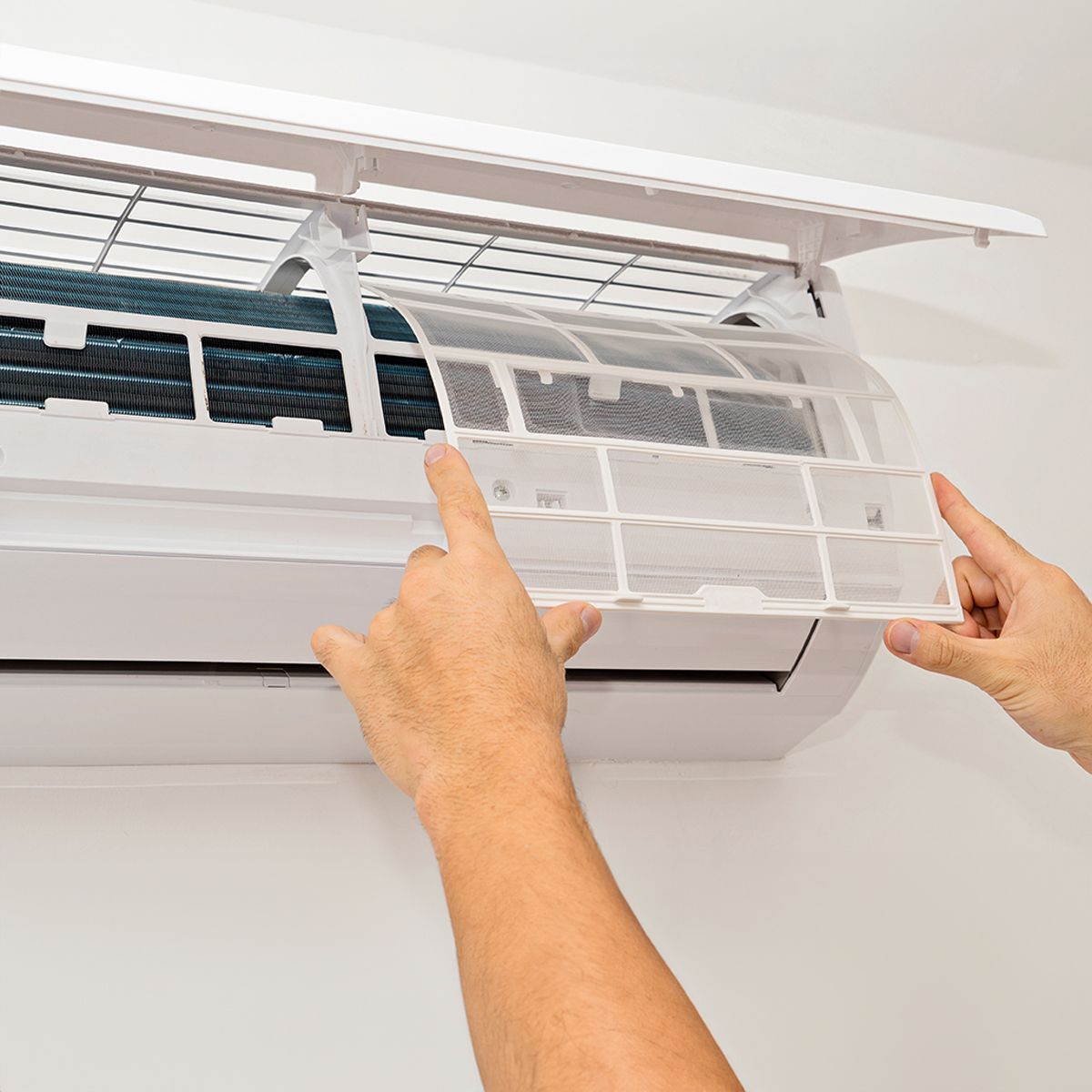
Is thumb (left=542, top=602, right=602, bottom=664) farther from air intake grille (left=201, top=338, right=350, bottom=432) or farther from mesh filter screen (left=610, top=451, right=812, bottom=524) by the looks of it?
air intake grille (left=201, top=338, right=350, bottom=432)

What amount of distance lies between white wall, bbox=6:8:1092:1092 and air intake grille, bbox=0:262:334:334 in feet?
1.50

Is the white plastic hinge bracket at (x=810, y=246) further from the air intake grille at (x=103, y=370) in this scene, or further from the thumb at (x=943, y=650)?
the air intake grille at (x=103, y=370)

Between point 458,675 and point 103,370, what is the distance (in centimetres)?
50

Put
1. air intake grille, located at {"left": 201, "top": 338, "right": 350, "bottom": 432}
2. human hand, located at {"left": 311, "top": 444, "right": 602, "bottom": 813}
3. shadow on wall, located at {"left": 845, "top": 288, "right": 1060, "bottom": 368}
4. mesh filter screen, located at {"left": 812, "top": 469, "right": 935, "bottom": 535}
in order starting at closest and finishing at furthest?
human hand, located at {"left": 311, "top": 444, "right": 602, "bottom": 813} → air intake grille, located at {"left": 201, "top": 338, "right": 350, "bottom": 432} → mesh filter screen, located at {"left": 812, "top": 469, "right": 935, "bottom": 535} → shadow on wall, located at {"left": 845, "top": 288, "right": 1060, "bottom": 368}

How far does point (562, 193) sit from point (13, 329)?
1.72ft

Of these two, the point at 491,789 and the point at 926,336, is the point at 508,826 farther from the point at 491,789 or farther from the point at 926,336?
the point at 926,336

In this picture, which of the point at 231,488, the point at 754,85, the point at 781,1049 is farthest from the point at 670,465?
the point at 754,85

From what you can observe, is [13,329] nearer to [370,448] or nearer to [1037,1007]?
[370,448]

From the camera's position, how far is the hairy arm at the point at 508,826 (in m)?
0.57

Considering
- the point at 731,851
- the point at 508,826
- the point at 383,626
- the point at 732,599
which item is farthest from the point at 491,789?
the point at 731,851

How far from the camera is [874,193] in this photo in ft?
3.85

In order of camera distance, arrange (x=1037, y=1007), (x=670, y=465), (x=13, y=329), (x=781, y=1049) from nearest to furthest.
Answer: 1. (x=13, y=329)
2. (x=670, y=465)
3. (x=781, y=1049)
4. (x=1037, y=1007)

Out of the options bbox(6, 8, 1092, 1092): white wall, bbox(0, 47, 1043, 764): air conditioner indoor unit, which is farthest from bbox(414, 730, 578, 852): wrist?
bbox(6, 8, 1092, 1092): white wall

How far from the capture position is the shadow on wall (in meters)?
1.81
